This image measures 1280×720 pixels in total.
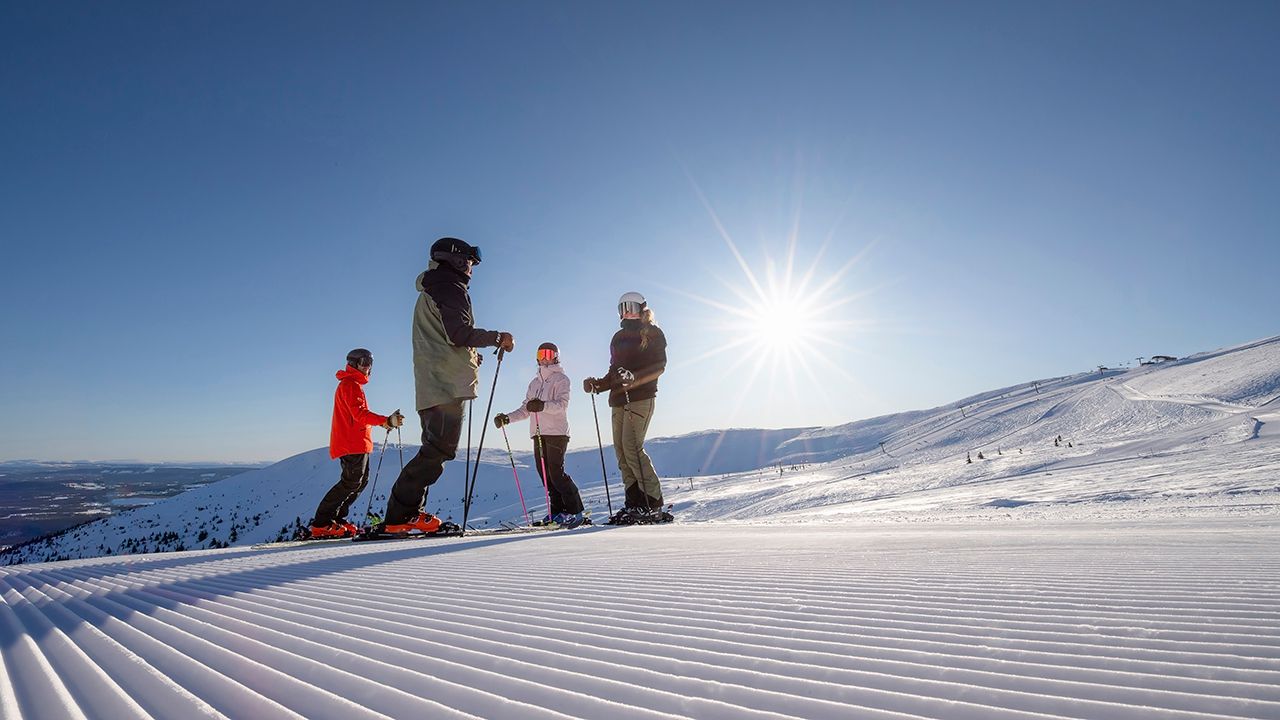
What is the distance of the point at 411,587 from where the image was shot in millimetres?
1989

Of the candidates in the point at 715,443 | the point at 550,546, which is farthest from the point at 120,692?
the point at 715,443

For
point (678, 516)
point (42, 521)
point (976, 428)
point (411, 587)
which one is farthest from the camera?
point (42, 521)

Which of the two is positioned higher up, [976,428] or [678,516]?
[976,428]

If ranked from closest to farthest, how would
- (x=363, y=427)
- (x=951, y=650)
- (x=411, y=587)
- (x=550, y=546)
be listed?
1. (x=951, y=650)
2. (x=411, y=587)
3. (x=550, y=546)
4. (x=363, y=427)

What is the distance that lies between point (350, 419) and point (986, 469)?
8342mm

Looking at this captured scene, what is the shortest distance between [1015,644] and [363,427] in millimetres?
5892

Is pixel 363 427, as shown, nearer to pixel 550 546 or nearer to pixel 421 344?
pixel 421 344

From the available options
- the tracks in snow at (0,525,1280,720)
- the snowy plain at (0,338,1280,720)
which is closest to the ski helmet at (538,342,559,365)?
the snowy plain at (0,338,1280,720)

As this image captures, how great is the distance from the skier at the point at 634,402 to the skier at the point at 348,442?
221cm

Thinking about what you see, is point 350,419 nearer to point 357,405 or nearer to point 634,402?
point 357,405

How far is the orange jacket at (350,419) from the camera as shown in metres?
5.74

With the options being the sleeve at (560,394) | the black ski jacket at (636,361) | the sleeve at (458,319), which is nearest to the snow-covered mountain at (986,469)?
the black ski jacket at (636,361)

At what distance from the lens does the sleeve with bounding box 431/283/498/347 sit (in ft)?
15.4

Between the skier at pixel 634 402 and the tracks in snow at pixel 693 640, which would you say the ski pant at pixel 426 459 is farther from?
the tracks in snow at pixel 693 640
